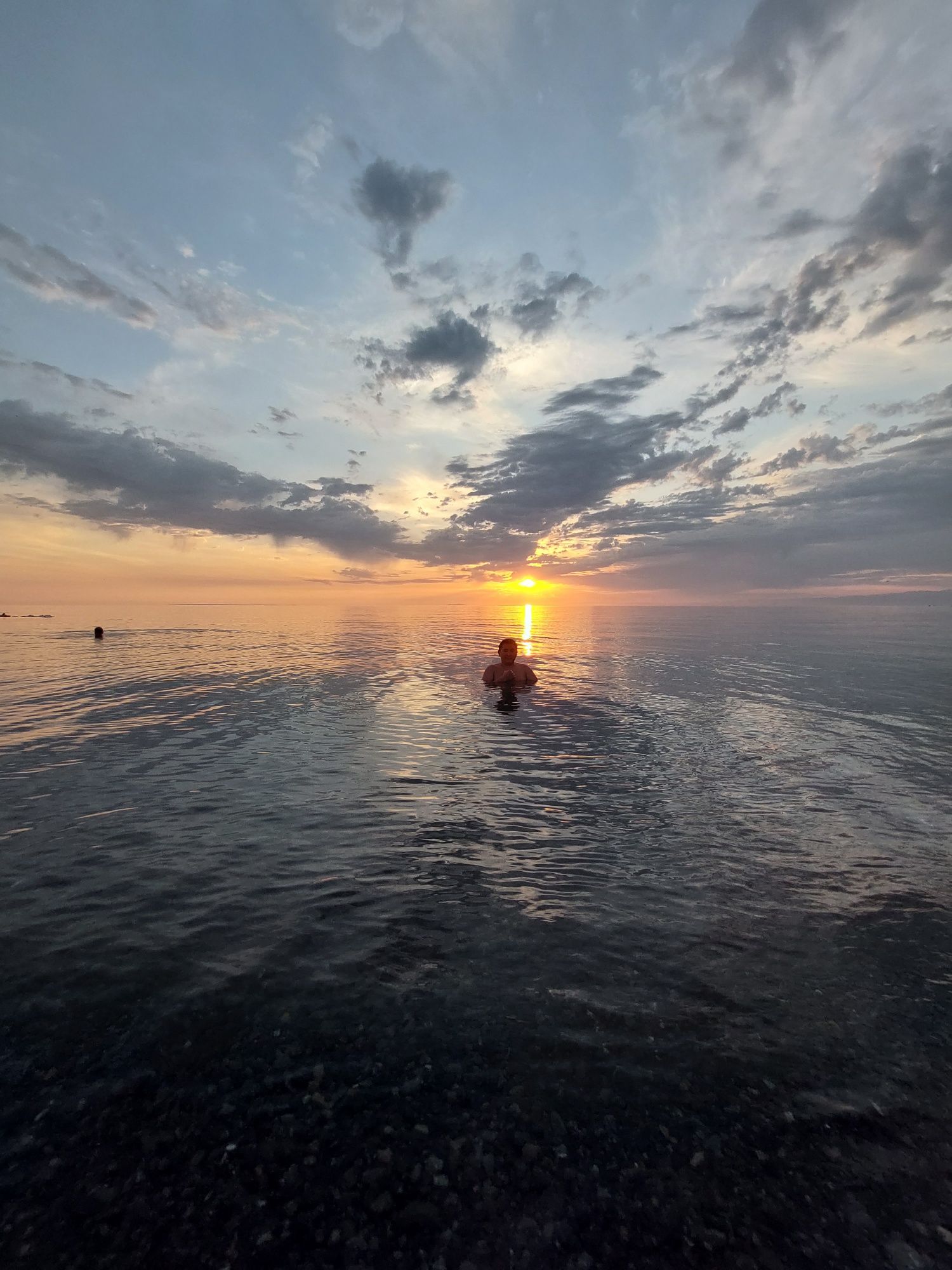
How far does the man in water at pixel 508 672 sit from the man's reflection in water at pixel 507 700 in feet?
1.56

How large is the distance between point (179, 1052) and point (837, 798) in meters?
17.5

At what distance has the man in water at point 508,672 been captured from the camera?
36.9 m

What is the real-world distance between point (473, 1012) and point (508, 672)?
29.5 metres

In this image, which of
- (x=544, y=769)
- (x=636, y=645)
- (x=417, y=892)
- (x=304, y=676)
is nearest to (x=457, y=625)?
(x=636, y=645)

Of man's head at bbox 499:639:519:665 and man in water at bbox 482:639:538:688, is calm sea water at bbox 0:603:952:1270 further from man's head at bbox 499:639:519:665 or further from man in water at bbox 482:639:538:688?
man's head at bbox 499:639:519:665

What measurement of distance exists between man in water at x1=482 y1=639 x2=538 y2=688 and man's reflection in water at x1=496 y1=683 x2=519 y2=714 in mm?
474

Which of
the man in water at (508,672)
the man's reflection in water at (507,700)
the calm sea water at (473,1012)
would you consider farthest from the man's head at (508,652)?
the calm sea water at (473,1012)

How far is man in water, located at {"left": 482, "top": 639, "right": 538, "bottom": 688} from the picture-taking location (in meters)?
36.9

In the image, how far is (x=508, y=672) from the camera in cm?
3688

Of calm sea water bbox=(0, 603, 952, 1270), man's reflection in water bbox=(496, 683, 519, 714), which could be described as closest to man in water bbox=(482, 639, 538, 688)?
man's reflection in water bbox=(496, 683, 519, 714)

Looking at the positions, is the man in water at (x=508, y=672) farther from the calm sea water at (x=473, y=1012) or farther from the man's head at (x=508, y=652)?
the calm sea water at (x=473, y=1012)

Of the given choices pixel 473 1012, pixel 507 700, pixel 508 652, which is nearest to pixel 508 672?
pixel 508 652

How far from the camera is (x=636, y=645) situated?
72000 millimetres

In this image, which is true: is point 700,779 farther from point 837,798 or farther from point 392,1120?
point 392,1120
